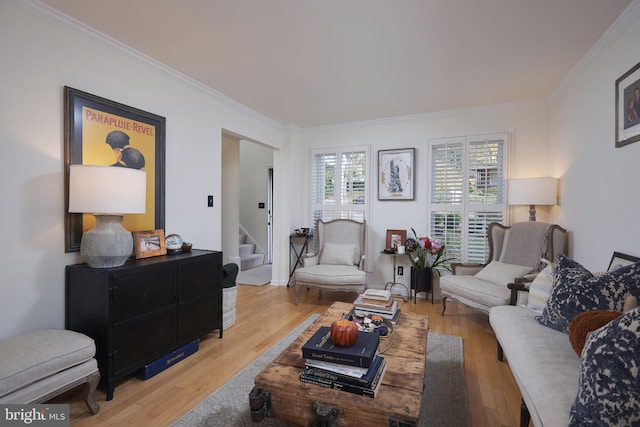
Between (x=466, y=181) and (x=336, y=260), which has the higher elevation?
(x=466, y=181)

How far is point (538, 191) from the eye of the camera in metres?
3.18

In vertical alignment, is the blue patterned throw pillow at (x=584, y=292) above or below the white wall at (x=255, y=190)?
below

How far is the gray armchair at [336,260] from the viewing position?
3650mm

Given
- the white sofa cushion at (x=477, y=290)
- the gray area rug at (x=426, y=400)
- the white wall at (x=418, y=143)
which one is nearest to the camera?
the gray area rug at (x=426, y=400)

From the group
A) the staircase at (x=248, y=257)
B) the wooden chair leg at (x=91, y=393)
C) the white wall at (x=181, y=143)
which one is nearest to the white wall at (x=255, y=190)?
the staircase at (x=248, y=257)

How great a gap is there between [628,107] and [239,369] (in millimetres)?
3307

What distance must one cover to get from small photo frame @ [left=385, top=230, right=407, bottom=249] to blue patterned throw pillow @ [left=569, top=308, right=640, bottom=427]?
10.2 ft

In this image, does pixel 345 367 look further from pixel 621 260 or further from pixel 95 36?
pixel 95 36

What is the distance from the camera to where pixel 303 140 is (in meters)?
4.90

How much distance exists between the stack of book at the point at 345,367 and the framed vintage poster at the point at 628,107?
7.21 ft

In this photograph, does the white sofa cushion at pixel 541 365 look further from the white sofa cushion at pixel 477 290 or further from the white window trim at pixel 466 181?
the white window trim at pixel 466 181

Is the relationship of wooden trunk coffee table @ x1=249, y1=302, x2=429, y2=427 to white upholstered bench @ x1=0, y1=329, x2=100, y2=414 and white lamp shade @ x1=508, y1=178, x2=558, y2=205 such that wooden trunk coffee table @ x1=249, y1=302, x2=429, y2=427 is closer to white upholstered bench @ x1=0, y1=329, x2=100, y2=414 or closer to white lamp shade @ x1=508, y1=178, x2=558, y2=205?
white upholstered bench @ x1=0, y1=329, x2=100, y2=414

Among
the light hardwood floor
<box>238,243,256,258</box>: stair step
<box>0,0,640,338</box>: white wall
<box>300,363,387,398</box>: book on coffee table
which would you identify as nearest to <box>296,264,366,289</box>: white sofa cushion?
the light hardwood floor

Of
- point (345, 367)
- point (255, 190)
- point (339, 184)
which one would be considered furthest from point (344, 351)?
point (255, 190)
